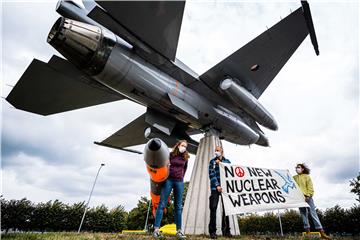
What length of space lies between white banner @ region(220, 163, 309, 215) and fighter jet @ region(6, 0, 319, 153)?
9.45 ft

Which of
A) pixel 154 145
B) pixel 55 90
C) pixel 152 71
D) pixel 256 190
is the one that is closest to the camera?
pixel 154 145

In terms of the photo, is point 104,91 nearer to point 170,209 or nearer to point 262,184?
point 262,184

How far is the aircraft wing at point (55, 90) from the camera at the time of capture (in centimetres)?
723

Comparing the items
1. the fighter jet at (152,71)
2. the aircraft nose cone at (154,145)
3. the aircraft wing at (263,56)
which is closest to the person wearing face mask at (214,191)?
the aircraft nose cone at (154,145)

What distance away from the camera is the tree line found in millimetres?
16359

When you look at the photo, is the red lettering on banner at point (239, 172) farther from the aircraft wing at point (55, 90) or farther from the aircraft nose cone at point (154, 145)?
the aircraft wing at point (55, 90)

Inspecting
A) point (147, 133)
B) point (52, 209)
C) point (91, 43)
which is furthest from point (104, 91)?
point (52, 209)

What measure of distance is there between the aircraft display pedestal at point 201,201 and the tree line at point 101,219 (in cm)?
916

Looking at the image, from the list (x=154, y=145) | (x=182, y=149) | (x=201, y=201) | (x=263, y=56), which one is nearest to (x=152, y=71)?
(x=182, y=149)

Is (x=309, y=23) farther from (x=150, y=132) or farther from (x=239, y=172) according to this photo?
(x=150, y=132)

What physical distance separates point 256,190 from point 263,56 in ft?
17.1

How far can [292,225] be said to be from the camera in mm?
18547

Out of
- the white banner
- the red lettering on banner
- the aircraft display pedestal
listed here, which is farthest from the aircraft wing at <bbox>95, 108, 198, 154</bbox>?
the white banner

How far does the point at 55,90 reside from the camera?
26.4 ft
